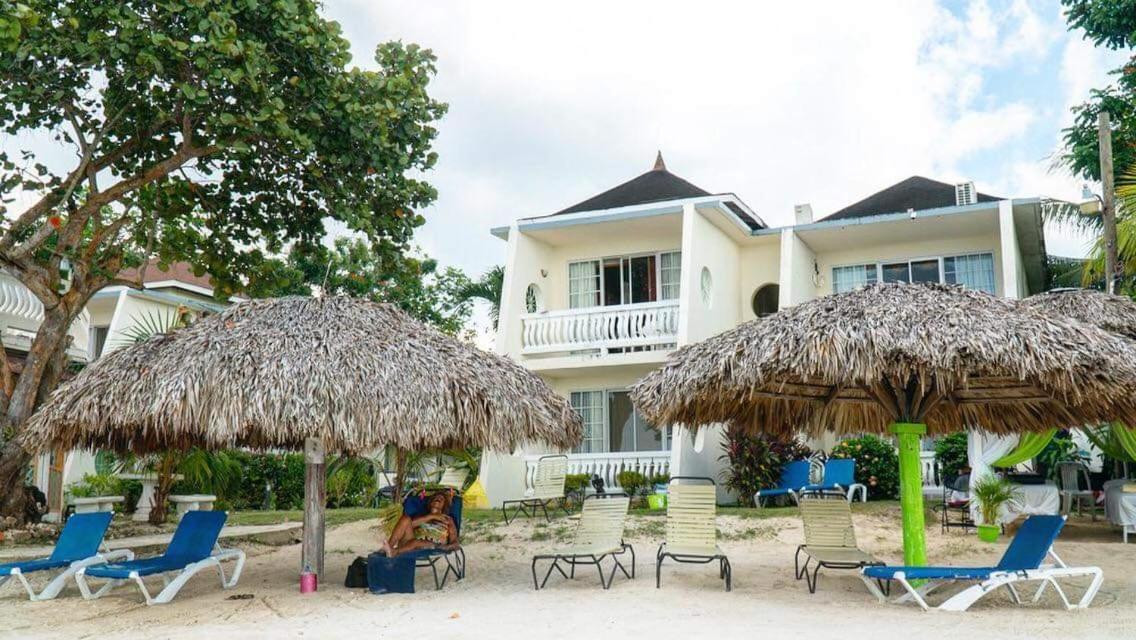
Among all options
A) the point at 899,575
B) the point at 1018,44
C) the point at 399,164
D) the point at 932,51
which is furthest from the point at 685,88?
the point at 899,575

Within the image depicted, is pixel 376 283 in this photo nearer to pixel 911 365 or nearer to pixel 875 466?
pixel 875 466

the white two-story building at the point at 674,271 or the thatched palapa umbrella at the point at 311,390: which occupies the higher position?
the white two-story building at the point at 674,271

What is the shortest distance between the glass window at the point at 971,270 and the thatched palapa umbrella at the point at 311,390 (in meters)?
11.9

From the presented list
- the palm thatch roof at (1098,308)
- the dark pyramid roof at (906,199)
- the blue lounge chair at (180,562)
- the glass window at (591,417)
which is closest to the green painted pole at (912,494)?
the palm thatch roof at (1098,308)

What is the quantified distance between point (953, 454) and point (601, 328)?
6.71 metres

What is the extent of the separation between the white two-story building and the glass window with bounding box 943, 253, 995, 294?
0.09ft

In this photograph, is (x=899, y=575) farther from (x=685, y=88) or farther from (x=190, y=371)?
(x=685, y=88)

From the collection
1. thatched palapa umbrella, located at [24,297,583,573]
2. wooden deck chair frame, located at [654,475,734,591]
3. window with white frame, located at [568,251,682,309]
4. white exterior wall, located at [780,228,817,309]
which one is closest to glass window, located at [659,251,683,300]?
window with white frame, located at [568,251,682,309]

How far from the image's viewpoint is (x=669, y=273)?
812 inches

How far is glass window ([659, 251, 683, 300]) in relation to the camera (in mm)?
20469

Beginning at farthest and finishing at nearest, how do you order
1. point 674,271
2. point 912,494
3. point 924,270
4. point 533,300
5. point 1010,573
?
point 533,300, point 674,271, point 924,270, point 912,494, point 1010,573

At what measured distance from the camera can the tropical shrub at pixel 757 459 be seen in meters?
16.7

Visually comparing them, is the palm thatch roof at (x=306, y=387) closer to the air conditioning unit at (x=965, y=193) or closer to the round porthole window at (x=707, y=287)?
the round porthole window at (x=707, y=287)

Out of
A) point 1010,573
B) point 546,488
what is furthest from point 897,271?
point 1010,573
